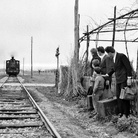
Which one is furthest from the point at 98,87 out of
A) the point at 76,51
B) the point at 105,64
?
the point at 76,51

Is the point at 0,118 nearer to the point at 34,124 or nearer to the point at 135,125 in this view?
the point at 34,124

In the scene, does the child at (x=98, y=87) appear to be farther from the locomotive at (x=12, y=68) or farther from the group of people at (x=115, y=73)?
the locomotive at (x=12, y=68)

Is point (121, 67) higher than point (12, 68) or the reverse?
higher

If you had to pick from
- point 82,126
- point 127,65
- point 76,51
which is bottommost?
point 82,126

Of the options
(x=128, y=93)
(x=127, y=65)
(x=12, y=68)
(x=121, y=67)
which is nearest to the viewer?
(x=128, y=93)

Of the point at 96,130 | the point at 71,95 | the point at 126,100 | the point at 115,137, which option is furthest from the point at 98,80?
the point at 71,95

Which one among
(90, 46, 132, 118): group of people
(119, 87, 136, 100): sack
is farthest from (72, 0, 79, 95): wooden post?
(119, 87, 136, 100): sack

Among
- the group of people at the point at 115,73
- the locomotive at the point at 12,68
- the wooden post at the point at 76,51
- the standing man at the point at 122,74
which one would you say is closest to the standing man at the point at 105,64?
the group of people at the point at 115,73

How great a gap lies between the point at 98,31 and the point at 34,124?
16.5 ft

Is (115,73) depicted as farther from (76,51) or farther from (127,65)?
(76,51)

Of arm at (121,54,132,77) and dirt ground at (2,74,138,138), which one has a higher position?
arm at (121,54,132,77)

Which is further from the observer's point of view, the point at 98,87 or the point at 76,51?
the point at 76,51

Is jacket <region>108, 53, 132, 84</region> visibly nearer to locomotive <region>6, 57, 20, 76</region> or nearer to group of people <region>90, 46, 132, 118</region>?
group of people <region>90, 46, 132, 118</region>

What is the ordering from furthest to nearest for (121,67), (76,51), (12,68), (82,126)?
(12,68)
(76,51)
(82,126)
(121,67)
